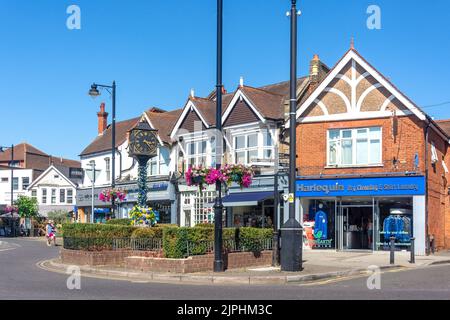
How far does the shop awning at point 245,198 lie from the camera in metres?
30.3

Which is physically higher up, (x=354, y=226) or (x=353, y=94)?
(x=353, y=94)

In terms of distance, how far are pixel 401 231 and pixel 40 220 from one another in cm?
4120

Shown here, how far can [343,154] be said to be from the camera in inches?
1119

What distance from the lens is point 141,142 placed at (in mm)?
22812

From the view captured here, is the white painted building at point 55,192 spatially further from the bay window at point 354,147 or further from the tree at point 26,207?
the bay window at point 354,147

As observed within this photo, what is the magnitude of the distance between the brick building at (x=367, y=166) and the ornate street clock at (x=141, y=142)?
29.8 ft

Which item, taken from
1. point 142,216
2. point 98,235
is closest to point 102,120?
point 142,216

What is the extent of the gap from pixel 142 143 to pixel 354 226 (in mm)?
11211

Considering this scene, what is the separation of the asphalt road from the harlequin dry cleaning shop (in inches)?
363

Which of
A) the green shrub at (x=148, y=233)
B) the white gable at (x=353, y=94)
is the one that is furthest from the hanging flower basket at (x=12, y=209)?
the green shrub at (x=148, y=233)

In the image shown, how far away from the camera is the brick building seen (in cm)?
2645

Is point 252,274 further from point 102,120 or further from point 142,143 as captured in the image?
point 102,120

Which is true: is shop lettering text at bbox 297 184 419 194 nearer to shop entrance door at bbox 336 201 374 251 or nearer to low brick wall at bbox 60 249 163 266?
shop entrance door at bbox 336 201 374 251
